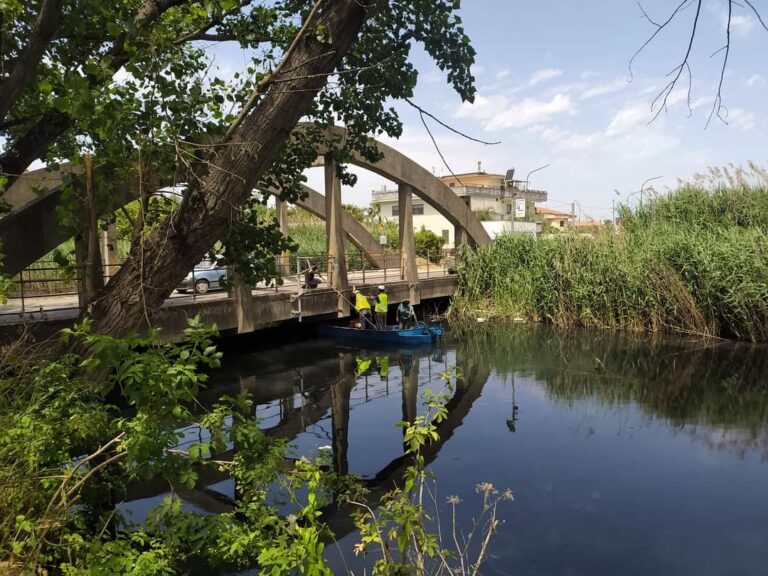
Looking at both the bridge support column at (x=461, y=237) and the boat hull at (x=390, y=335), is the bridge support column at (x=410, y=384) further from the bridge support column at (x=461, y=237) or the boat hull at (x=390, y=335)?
the bridge support column at (x=461, y=237)

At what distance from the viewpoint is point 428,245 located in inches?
1298

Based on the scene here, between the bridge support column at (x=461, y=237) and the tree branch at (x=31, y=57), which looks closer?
the tree branch at (x=31, y=57)

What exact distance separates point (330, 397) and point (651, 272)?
33.8 ft

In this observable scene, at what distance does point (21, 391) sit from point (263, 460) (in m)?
2.09

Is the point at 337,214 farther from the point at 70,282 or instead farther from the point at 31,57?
the point at 31,57

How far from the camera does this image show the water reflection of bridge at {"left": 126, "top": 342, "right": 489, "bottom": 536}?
6.74 m

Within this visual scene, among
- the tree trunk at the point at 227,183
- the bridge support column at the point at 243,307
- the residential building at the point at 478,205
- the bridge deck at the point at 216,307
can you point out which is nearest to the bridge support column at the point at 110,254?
the bridge deck at the point at 216,307

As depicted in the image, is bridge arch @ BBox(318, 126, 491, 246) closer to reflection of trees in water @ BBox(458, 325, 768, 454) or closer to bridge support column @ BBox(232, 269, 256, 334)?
bridge support column @ BBox(232, 269, 256, 334)

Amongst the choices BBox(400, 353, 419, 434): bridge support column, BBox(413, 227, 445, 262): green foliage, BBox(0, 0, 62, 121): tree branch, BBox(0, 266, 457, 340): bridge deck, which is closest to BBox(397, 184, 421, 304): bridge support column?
BBox(0, 266, 457, 340): bridge deck

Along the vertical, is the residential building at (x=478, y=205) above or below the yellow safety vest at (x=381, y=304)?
above

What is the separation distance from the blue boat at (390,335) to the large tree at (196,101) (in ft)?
30.5

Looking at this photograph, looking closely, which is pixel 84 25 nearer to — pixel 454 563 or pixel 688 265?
pixel 454 563

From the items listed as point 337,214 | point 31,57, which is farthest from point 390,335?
point 31,57

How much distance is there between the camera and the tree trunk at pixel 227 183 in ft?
10.6
